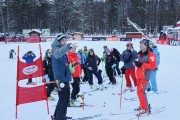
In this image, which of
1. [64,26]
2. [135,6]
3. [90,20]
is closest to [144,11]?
[135,6]

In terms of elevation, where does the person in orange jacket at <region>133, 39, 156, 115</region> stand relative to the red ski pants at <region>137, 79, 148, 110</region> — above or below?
above

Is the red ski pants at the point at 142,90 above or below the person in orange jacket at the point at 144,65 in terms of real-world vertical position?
below

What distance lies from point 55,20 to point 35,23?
228 inches

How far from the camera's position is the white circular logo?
7022 millimetres

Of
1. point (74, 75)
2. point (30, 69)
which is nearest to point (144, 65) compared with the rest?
point (74, 75)

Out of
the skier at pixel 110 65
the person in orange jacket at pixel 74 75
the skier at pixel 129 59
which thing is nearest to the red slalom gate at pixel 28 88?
the person in orange jacket at pixel 74 75

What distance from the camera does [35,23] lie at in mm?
77625

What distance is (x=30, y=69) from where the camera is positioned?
279 inches

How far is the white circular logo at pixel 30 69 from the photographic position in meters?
7.02

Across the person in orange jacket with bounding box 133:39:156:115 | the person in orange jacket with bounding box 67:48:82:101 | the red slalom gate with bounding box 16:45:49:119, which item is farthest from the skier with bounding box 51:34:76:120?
the person in orange jacket with bounding box 67:48:82:101

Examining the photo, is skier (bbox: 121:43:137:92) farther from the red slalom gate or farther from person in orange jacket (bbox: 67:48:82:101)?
the red slalom gate

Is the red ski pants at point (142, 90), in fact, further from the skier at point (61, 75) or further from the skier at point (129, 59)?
the skier at point (129, 59)

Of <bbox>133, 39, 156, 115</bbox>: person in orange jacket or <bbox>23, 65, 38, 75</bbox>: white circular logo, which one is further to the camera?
<bbox>23, 65, 38, 75</bbox>: white circular logo

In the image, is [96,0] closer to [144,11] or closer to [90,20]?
[90,20]
